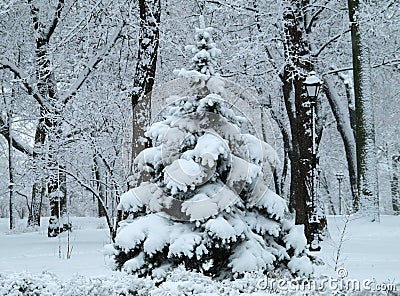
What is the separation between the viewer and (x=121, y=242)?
261 inches

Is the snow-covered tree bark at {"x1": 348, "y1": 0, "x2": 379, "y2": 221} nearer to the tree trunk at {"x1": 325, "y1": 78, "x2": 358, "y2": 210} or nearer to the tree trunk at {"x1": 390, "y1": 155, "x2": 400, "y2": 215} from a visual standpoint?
the tree trunk at {"x1": 325, "y1": 78, "x2": 358, "y2": 210}

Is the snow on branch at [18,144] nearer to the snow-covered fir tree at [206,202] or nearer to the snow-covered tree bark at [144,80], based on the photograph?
the snow-covered tree bark at [144,80]

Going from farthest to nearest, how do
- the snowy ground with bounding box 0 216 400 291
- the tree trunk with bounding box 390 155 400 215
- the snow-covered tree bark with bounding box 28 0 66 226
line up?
the tree trunk with bounding box 390 155 400 215 < the snow-covered tree bark with bounding box 28 0 66 226 < the snowy ground with bounding box 0 216 400 291

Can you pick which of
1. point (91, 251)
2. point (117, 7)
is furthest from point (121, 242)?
point (117, 7)

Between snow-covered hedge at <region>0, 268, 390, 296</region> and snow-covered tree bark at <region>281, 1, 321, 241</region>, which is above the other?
snow-covered tree bark at <region>281, 1, 321, 241</region>

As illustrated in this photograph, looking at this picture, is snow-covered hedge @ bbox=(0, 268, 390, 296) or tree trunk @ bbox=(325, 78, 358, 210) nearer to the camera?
snow-covered hedge @ bbox=(0, 268, 390, 296)

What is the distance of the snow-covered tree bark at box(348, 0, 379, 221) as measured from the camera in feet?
46.1

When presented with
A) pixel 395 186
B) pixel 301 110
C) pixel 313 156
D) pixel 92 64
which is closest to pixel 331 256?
pixel 313 156

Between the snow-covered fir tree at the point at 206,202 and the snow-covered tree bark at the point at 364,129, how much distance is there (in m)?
7.66

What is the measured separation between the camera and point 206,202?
21.1 feet

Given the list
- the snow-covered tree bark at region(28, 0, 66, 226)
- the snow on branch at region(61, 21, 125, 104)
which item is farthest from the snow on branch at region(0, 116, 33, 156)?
the snow on branch at region(61, 21, 125, 104)

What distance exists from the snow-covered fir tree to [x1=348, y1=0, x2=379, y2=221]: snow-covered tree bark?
7657mm

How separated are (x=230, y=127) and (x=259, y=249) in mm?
1484

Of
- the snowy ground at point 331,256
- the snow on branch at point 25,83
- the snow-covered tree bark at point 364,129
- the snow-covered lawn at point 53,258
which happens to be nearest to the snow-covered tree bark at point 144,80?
the snow-covered lawn at point 53,258
